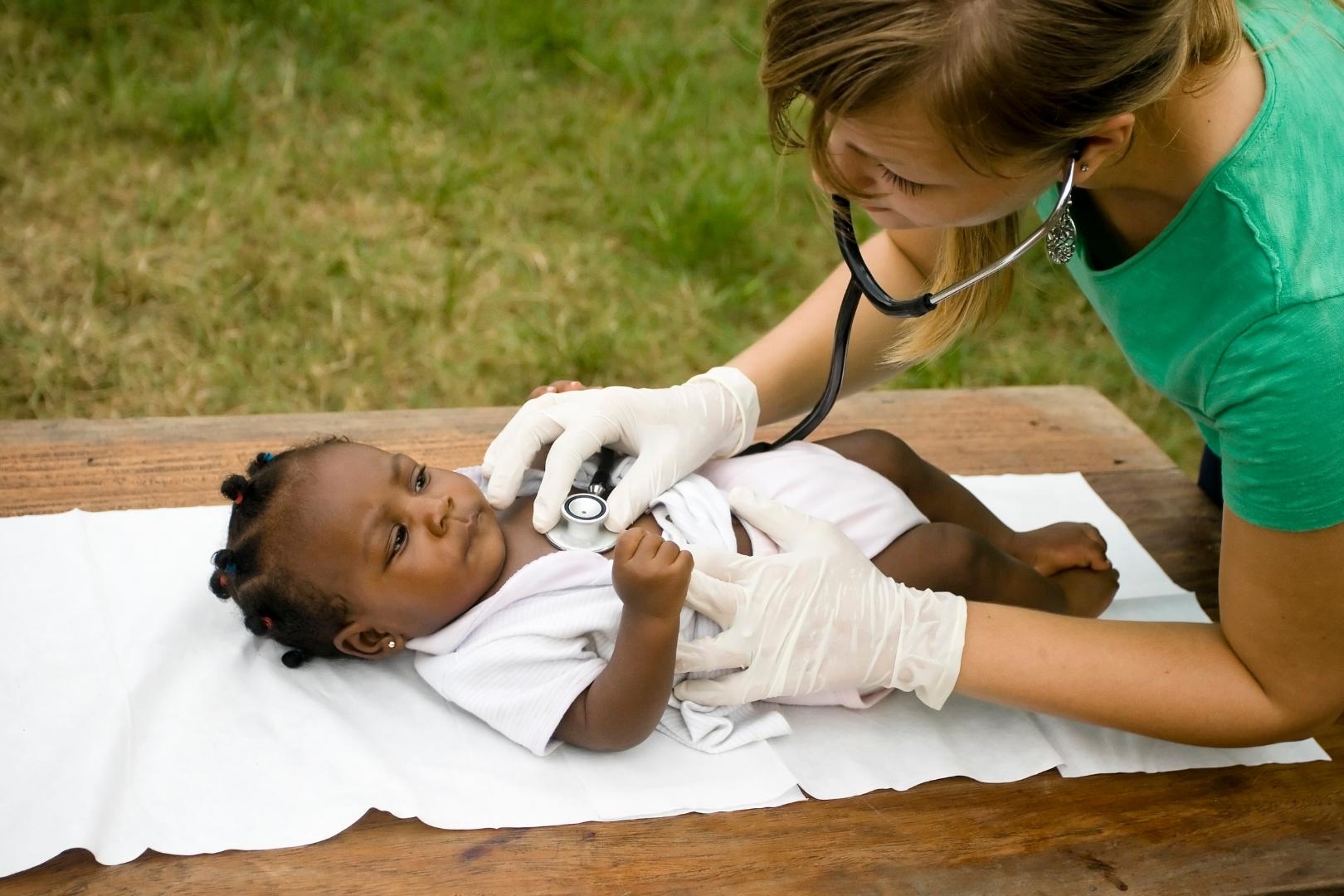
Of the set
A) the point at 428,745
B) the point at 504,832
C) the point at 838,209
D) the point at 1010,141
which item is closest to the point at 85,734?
the point at 428,745

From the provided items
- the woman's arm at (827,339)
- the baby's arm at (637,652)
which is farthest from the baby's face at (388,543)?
the woman's arm at (827,339)

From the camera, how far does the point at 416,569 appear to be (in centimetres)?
162

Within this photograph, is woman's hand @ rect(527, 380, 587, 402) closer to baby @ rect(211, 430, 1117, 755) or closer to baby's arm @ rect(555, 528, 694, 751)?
baby @ rect(211, 430, 1117, 755)

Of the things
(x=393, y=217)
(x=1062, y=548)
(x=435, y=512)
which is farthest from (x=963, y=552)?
(x=393, y=217)

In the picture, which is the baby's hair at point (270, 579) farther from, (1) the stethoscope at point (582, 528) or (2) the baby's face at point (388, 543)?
(1) the stethoscope at point (582, 528)

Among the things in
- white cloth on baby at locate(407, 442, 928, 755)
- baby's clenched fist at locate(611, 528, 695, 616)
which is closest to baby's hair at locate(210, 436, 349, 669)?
white cloth on baby at locate(407, 442, 928, 755)

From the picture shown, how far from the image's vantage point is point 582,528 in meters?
1.70

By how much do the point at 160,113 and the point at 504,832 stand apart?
289 centimetres

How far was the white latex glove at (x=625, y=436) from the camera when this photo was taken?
5.66 feet

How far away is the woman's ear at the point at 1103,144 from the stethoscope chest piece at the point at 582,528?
0.80m

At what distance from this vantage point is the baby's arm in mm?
1462

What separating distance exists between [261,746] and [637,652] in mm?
530

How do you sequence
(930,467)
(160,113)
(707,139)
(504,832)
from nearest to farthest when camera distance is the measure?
(504,832)
(930,467)
(160,113)
(707,139)

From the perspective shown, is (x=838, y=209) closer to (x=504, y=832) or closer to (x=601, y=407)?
(x=601, y=407)
